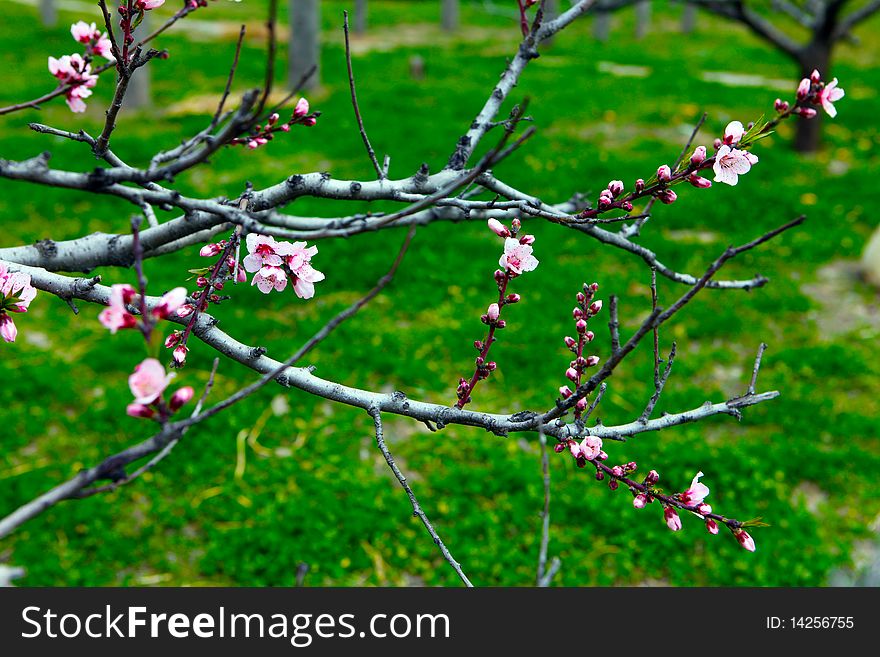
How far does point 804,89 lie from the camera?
204 centimetres

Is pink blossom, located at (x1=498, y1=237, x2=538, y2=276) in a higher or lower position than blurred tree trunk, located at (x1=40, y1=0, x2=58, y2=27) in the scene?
lower

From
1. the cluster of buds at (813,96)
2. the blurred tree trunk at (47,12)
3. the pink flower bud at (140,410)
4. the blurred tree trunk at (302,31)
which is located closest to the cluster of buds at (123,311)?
the pink flower bud at (140,410)

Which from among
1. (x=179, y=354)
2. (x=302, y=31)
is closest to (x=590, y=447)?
(x=179, y=354)

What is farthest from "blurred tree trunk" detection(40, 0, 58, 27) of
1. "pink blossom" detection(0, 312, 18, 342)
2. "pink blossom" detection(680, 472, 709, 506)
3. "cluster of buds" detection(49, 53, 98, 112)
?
"pink blossom" detection(680, 472, 709, 506)

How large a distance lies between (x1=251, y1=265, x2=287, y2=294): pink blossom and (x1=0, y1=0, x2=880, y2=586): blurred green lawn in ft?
9.57

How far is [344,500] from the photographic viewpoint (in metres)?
5.28

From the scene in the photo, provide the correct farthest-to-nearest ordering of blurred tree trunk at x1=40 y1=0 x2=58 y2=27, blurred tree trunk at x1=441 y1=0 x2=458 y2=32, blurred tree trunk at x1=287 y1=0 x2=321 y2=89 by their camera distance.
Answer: blurred tree trunk at x1=441 y1=0 x2=458 y2=32, blurred tree trunk at x1=40 y1=0 x2=58 y2=27, blurred tree trunk at x1=287 y1=0 x2=321 y2=89

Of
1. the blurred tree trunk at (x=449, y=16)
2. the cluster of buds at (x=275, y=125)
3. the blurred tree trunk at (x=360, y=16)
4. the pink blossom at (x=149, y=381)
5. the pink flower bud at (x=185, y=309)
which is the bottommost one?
the pink blossom at (x=149, y=381)

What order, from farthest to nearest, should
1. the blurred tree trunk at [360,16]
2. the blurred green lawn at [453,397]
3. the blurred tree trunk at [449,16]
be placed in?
the blurred tree trunk at [449,16], the blurred tree trunk at [360,16], the blurred green lawn at [453,397]

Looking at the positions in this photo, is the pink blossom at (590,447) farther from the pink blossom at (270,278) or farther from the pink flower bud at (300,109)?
the pink flower bud at (300,109)

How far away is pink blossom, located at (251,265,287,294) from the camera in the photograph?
2.21 metres

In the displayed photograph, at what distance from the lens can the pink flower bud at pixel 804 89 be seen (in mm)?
2012

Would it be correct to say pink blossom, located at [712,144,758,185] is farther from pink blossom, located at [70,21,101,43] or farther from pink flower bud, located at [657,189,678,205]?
pink blossom, located at [70,21,101,43]

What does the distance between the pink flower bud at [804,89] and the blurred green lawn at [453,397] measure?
336cm
